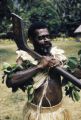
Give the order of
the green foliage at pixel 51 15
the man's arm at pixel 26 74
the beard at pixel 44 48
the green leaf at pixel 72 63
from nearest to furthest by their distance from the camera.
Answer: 1. the man's arm at pixel 26 74
2. the beard at pixel 44 48
3. the green leaf at pixel 72 63
4. the green foliage at pixel 51 15

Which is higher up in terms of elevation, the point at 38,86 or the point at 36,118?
the point at 38,86

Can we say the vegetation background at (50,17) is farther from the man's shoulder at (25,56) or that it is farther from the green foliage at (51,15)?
the man's shoulder at (25,56)

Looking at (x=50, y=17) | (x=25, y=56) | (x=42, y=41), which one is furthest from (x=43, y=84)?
(x=50, y=17)

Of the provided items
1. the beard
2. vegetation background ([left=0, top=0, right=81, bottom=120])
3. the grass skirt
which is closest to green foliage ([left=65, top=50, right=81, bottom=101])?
the grass skirt

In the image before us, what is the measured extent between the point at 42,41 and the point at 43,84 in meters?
0.48

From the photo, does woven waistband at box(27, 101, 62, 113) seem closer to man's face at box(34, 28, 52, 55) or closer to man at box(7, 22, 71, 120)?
man at box(7, 22, 71, 120)

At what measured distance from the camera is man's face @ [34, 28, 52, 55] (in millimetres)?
3322

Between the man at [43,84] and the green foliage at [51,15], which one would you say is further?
the green foliage at [51,15]

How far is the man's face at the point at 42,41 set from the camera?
3.32m

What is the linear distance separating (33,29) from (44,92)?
685 mm

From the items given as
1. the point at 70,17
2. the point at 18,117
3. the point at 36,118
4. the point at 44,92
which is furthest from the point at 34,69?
the point at 70,17

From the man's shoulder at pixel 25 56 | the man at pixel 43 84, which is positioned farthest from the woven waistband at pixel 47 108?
the man's shoulder at pixel 25 56

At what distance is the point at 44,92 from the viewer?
346 cm

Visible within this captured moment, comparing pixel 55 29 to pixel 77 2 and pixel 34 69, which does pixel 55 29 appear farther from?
pixel 34 69
